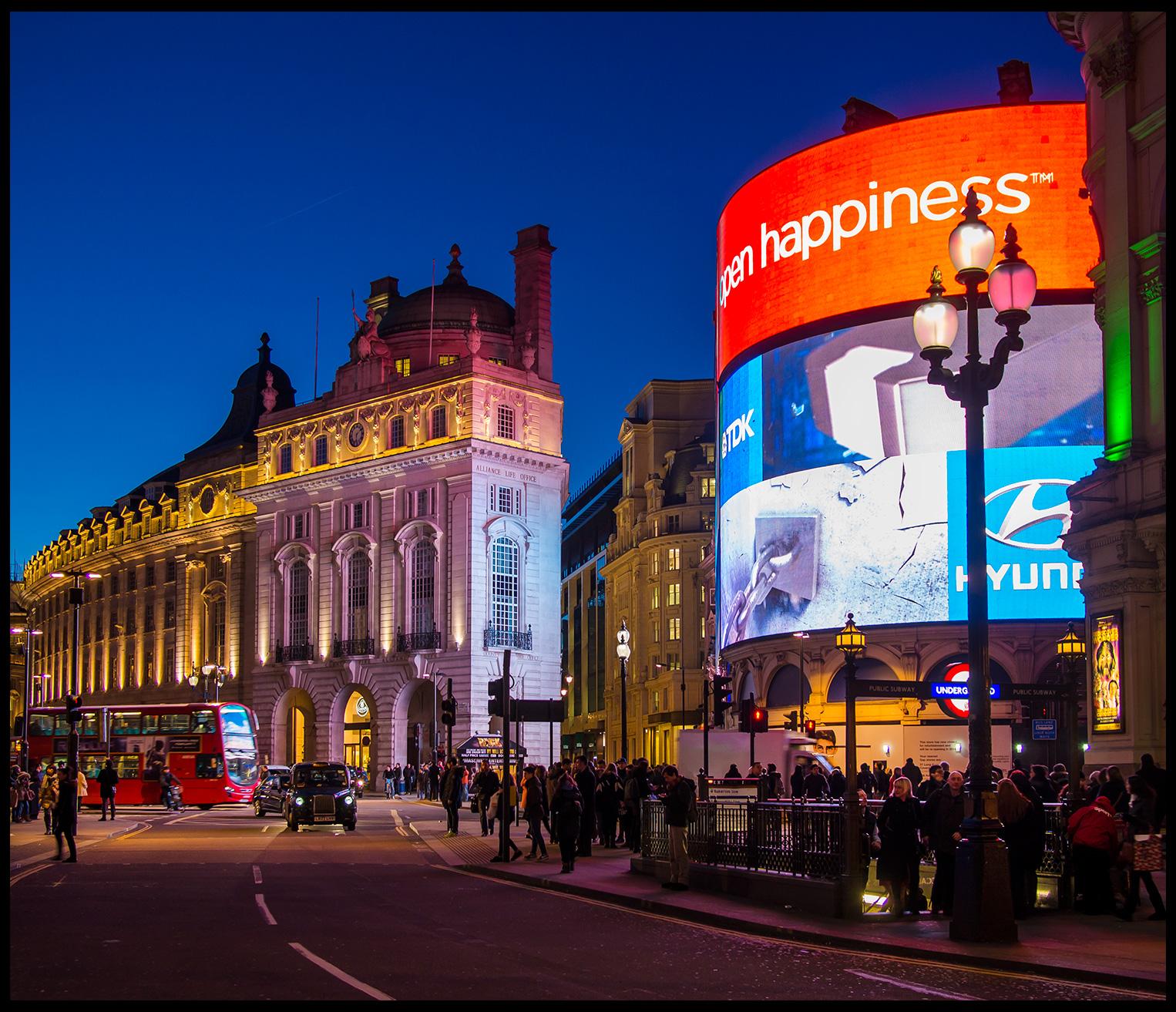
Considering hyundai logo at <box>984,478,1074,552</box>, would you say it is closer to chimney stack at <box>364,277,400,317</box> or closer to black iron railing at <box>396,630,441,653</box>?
black iron railing at <box>396,630,441,653</box>

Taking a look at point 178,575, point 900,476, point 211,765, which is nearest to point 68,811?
point 211,765

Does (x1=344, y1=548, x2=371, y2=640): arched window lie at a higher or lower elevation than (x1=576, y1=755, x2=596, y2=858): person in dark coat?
higher

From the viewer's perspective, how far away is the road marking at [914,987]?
12363mm

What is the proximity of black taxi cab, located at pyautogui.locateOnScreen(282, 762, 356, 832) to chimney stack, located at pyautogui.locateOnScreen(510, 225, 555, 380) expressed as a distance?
47721 mm

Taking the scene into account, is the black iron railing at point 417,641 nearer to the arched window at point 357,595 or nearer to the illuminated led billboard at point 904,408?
the arched window at point 357,595

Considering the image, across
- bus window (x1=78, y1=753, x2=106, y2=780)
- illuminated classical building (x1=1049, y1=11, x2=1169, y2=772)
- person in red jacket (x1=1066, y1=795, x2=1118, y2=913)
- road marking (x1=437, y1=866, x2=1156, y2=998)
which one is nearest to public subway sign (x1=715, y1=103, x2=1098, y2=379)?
illuminated classical building (x1=1049, y1=11, x2=1169, y2=772)

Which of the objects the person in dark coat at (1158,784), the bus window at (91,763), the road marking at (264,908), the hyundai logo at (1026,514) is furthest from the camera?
the bus window at (91,763)

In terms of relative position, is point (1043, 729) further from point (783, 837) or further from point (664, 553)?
point (664, 553)

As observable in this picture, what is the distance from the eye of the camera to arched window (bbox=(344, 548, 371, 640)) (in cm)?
9012

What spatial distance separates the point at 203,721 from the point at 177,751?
1827 mm

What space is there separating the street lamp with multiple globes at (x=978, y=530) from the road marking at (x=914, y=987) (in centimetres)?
232

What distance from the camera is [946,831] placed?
18359 millimetres

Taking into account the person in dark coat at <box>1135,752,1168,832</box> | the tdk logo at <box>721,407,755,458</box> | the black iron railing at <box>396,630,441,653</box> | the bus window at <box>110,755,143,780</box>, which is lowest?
the bus window at <box>110,755,143,780</box>

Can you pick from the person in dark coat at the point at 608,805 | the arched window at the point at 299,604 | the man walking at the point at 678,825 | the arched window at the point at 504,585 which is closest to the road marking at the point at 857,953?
the man walking at the point at 678,825
